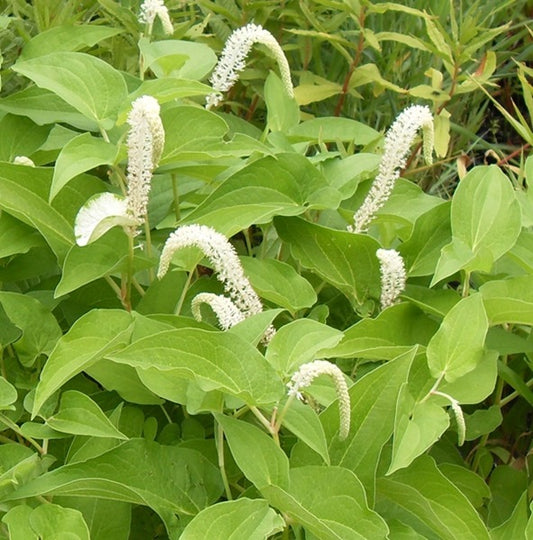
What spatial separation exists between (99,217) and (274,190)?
349 millimetres

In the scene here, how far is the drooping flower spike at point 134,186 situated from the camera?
1151 millimetres

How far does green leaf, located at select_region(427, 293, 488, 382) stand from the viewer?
3.97 feet

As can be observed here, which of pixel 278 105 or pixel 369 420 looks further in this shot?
pixel 278 105

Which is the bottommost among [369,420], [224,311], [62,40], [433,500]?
[433,500]

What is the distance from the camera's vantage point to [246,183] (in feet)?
4.66

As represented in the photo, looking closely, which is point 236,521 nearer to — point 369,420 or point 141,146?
point 369,420

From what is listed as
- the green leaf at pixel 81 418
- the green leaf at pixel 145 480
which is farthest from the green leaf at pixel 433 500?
the green leaf at pixel 81 418

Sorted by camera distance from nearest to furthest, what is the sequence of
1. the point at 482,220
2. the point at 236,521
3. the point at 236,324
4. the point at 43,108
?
the point at 236,521
the point at 236,324
the point at 482,220
the point at 43,108

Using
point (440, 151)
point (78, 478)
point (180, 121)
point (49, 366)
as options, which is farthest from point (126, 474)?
point (440, 151)

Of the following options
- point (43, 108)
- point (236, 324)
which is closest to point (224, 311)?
point (236, 324)

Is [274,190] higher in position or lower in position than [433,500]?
higher

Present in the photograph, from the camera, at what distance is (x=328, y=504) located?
3.60ft

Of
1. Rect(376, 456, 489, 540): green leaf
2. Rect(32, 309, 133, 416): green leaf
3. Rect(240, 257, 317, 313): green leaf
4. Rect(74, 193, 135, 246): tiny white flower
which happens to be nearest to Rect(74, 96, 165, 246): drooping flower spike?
Rect(74, 193, 135, 246): tiny white flower

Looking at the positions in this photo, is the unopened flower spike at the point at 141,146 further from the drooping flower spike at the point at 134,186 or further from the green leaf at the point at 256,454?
the green leaf at the point at 256,454
